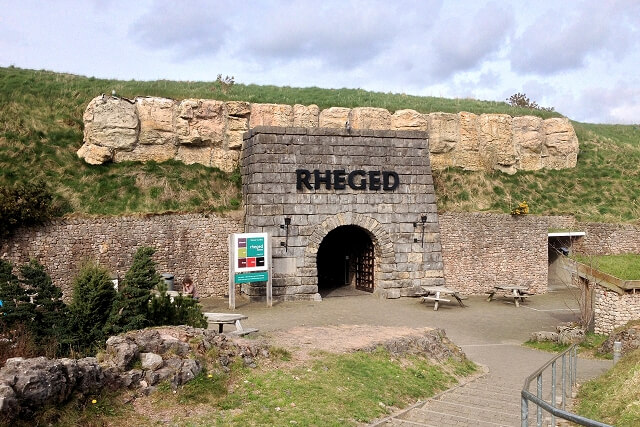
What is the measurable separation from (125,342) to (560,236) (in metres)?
22.1

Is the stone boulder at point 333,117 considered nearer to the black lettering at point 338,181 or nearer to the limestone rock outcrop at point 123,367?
the black lettering at point 338,181

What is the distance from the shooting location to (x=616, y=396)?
873 centimetres

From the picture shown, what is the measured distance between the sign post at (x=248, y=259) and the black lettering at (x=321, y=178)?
3169 millimetres

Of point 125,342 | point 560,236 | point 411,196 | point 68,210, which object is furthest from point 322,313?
point 560,236

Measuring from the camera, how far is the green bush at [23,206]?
17906 millimetres

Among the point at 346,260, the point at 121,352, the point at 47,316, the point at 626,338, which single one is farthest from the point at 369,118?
the point at 121,352

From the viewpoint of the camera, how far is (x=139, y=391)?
8125 mm

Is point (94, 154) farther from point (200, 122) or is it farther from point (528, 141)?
point (528, 141)

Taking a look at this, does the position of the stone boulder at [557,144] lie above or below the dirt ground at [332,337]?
above

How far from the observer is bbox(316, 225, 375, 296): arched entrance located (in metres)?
23.0

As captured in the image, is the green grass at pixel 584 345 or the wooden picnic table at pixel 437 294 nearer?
the green grass at pixel 584 345

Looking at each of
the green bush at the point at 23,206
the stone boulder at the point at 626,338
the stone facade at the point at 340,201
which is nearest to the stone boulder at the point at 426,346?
the stone boulder at the point at 626,338

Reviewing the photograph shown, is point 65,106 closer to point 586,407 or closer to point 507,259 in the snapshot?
point 507,259

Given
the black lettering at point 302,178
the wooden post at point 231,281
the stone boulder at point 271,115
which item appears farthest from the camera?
the stone boulder at point 271,115
